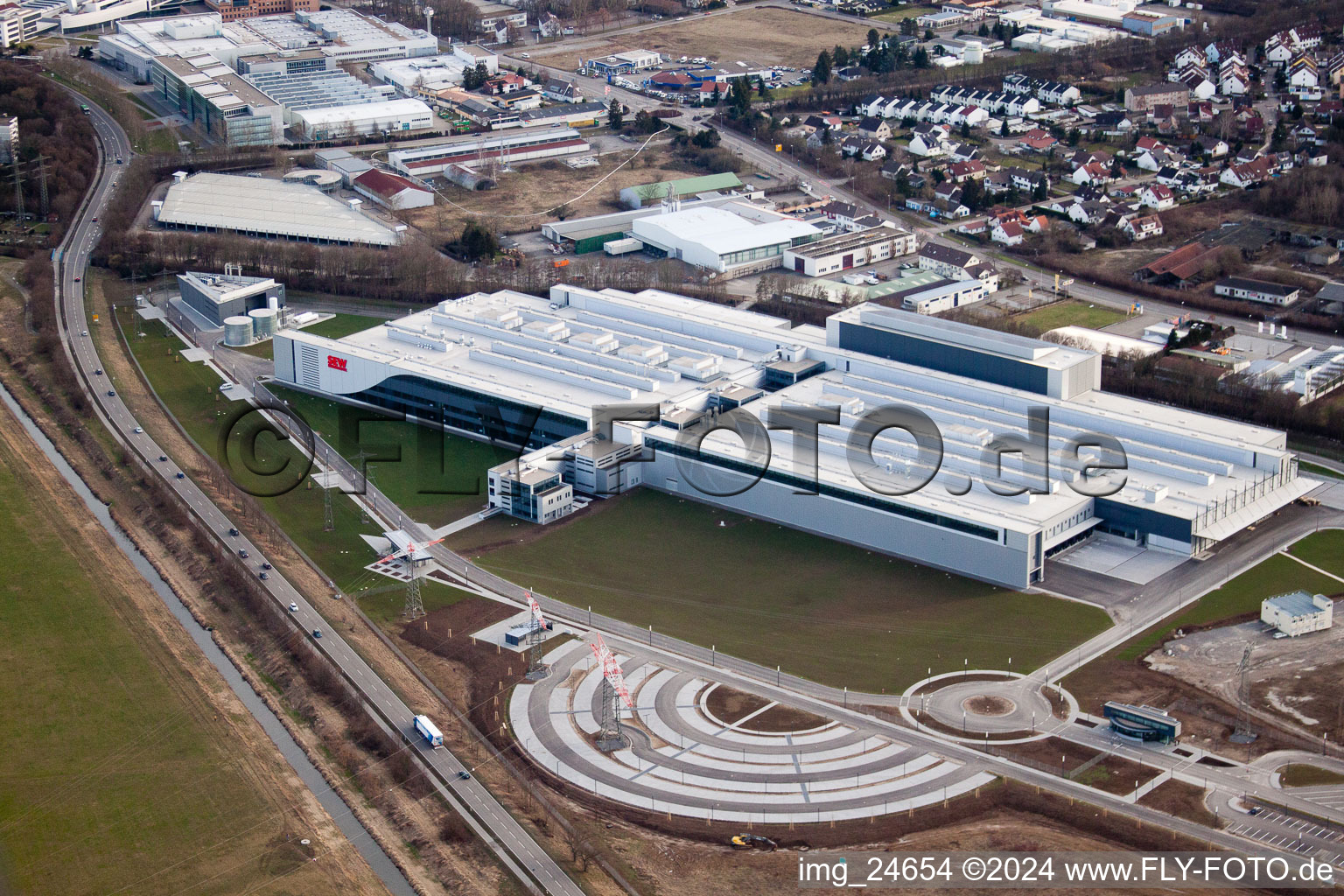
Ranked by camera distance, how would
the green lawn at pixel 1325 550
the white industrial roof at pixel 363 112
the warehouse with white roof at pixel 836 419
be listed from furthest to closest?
the white industrial roof at pixel 363 112 < the warehouse with white roof at pixel 836 419 < the green lawn at pixel 1325 550

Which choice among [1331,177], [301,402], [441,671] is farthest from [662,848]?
[1331,177]

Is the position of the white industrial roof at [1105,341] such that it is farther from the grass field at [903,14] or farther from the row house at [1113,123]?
the grass field at [903,14]

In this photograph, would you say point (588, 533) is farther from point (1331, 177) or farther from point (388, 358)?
point (1331, 177)

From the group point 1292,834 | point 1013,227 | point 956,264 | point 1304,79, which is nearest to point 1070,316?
point 956,264

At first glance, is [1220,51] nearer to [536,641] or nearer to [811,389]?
[811,389]

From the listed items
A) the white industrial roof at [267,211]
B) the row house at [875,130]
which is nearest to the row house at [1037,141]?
the row house at [875,130]

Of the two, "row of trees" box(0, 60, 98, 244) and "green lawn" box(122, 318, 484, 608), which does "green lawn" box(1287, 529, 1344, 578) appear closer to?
"green lawn" box(122, 318, 484, 608)
